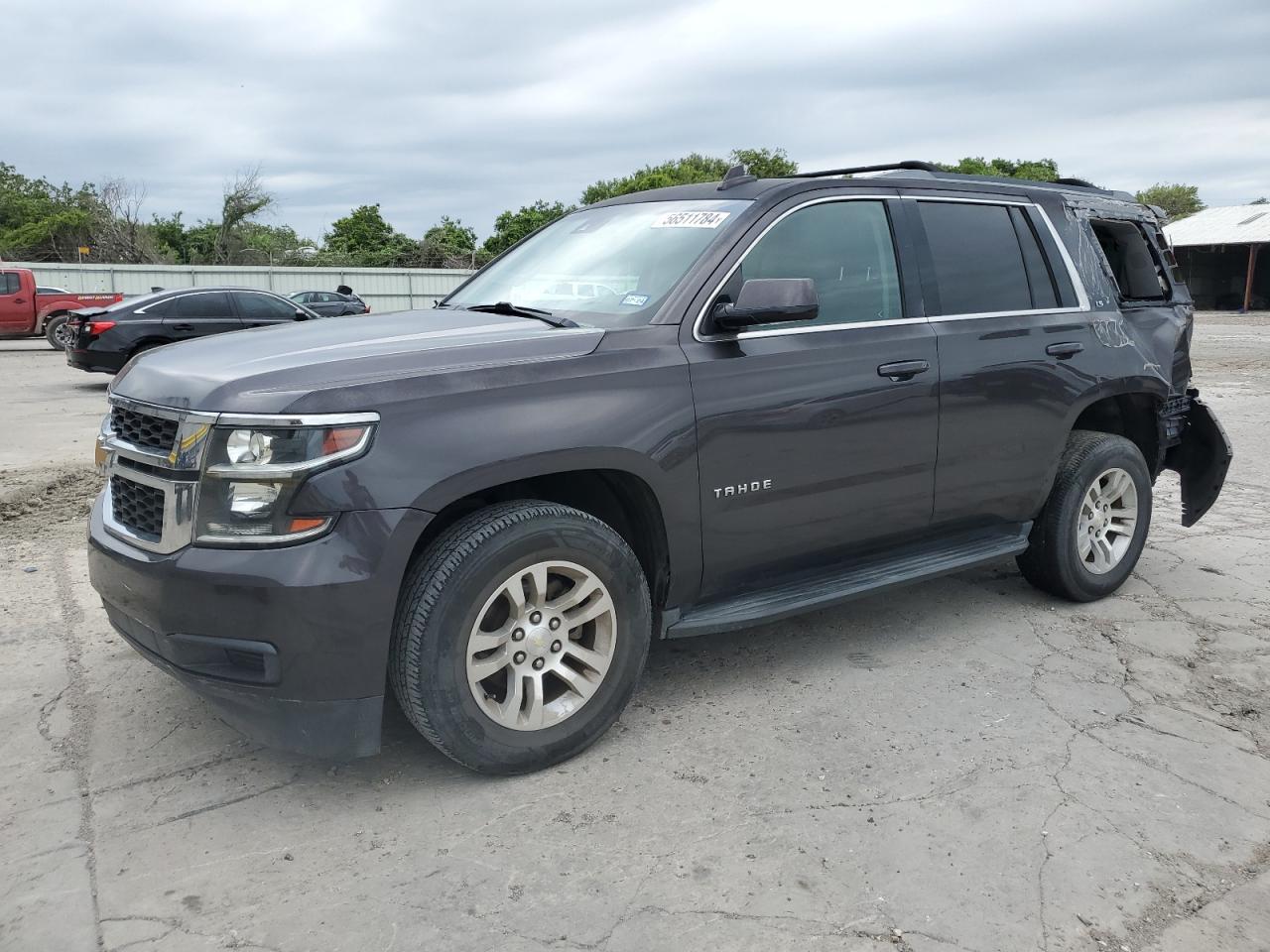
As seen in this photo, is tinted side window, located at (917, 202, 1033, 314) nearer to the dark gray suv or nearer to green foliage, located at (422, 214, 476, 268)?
the dark gray suv

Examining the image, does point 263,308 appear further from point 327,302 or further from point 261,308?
point 327,302

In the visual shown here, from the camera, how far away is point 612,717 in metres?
3.34

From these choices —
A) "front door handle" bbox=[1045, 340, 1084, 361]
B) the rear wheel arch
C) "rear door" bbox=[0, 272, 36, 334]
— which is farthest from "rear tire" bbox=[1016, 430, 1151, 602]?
"rear door" bbox=[0, 272, 36, 334]

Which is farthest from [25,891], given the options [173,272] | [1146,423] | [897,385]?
[173,272]

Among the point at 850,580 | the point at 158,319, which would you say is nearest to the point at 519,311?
the point at 850,580

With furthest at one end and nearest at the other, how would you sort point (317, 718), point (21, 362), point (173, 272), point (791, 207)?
1. point (173, 272)
2. point (21, 362)
3. point (791, 207)
4. point (317, 718)

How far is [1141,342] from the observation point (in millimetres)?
4859

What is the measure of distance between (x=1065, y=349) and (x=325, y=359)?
3.18 m

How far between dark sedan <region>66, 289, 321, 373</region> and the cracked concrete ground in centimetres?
964

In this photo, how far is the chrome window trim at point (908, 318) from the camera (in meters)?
3.54

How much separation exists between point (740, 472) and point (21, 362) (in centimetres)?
1854

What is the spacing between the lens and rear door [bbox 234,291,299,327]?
14.9 metres

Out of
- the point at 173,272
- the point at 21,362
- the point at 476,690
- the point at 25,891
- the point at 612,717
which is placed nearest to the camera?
the point at 25,891

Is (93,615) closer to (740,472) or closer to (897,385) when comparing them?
(740,472)
